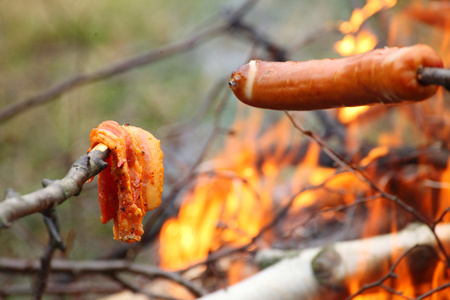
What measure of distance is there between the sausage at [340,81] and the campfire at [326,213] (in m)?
0.75

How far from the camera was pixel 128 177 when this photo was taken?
4.19 ft

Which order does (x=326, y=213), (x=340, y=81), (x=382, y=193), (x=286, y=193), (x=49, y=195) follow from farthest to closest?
(x=286, y=193) → (x=326, y=213) → (x=382, y=193) → (x=340, y=81) → (x=49, y=195)

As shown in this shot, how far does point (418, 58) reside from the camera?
1008 millimetres

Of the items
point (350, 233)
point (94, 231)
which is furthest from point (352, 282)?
point (94, 231)

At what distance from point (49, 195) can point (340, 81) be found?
0.71m

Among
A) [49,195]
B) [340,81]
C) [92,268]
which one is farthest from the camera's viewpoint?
[92,268]

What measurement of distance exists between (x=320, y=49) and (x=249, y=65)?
5934mm

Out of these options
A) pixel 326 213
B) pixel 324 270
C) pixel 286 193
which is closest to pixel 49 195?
pixel 324 270

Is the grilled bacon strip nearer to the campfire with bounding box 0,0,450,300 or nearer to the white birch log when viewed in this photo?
the campfire with bounding box 0,0,450,300

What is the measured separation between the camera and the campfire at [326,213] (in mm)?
2143

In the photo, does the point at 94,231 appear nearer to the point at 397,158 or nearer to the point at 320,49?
the point at 397,158

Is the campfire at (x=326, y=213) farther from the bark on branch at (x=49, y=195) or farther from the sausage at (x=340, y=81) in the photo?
the bark on branch at (x=49, y=195)

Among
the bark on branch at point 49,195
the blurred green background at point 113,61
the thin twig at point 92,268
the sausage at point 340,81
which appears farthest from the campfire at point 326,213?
the blurred green background at point 113,61

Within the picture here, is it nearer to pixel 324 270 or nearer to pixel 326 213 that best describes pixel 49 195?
pixel 324 270
